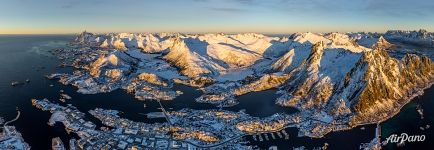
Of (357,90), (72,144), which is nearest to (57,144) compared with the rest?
(72,144)

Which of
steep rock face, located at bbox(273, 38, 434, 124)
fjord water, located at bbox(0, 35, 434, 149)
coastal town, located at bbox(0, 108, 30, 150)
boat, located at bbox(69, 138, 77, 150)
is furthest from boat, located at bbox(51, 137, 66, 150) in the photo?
steep rock face, located at bbox(273, 38, 434, 124)

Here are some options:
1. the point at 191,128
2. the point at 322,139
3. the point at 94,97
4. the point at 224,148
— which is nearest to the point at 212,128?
the point at 191,128

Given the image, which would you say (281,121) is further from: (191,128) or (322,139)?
(191,128)

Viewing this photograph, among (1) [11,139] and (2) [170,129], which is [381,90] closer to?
(2) [170,129]

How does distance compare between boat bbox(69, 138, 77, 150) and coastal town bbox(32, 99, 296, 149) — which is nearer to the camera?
boat bbox(69, 138, 77, 150)

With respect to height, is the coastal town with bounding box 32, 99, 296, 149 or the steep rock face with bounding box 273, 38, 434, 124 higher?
the steep rock face with bounding box 273, 38, 434, 124

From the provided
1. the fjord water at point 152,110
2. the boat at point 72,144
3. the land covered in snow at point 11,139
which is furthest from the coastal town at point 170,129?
the land covered in snow at point 11,139

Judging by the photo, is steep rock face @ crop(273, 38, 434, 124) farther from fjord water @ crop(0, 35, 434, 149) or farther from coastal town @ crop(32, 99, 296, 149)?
coastal town @ crop(32, 99, 296, 149)

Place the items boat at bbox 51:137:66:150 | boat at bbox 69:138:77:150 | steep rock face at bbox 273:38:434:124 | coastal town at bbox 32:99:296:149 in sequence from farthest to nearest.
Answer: steep rock face at bbox 273:38:434:124 → coastal town at bbox 32:99:296:149 → boat at bbox 69:138:77:150 → boat at bbox 51:137:66:150

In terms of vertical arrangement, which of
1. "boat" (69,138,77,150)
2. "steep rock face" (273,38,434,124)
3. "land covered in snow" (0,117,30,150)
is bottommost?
"boat" (69,138,77,150)
